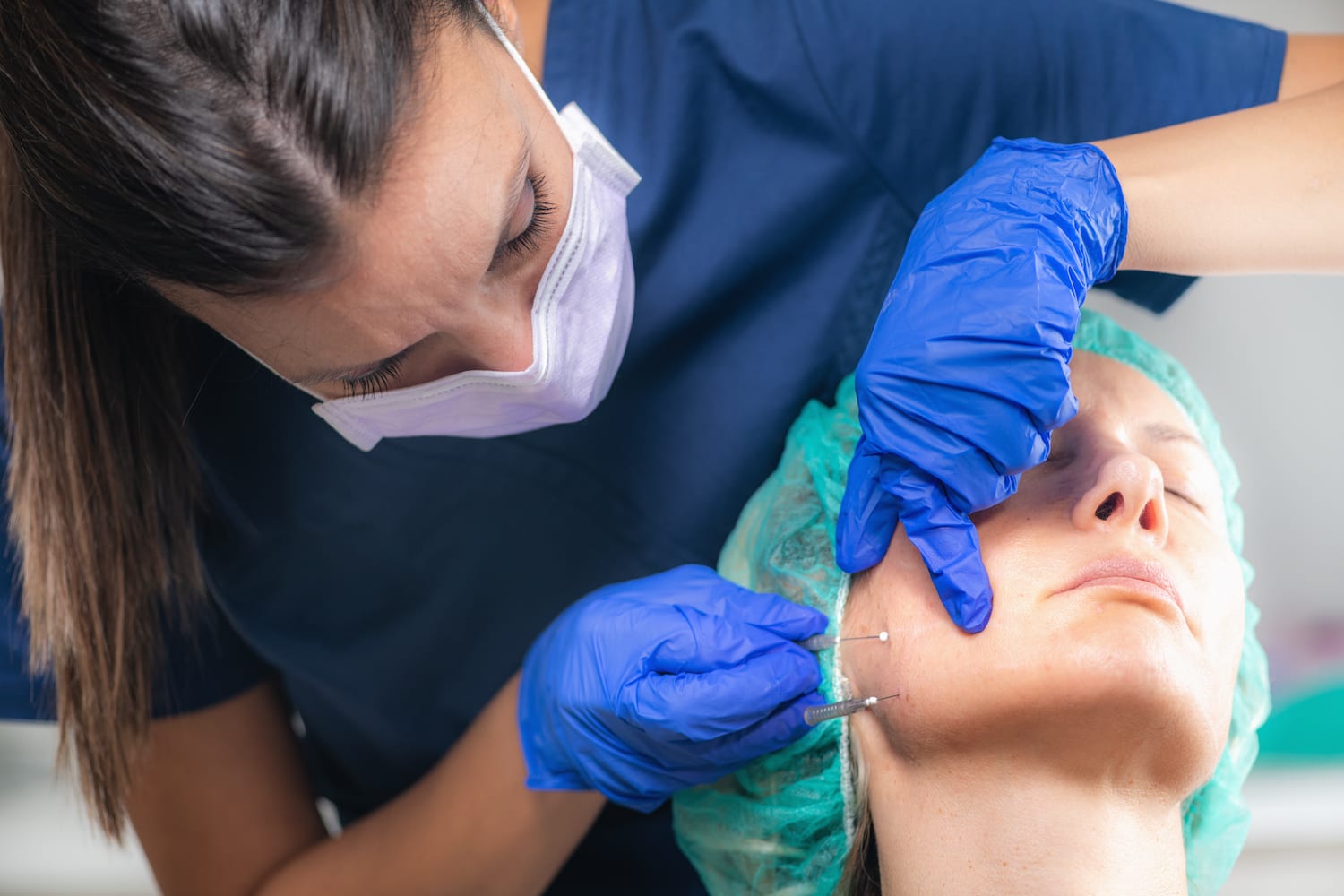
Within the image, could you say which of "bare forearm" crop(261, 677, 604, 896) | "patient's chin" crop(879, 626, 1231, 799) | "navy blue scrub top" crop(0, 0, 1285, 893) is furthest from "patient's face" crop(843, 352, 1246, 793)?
"bare forearm" crop(261, 677, 604, 896)

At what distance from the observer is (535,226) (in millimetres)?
961

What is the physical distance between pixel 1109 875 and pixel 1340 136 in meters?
0.68

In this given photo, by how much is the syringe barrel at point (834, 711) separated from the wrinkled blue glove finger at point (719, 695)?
0.12 ft

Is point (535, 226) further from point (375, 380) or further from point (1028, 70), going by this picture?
point (1028, 70)

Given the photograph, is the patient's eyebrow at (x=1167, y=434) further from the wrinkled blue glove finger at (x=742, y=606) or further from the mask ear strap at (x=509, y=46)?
the mask ear strap at (x=509, y=46)

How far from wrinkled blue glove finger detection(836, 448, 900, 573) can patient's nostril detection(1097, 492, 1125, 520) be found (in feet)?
0.56

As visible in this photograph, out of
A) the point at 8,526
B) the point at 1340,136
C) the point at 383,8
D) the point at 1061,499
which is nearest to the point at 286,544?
the point at 8,526

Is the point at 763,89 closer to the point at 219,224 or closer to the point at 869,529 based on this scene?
the point at 869,529

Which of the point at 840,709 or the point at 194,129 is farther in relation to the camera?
the point at 840,709

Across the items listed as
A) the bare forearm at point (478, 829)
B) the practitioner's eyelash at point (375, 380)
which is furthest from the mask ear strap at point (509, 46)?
the bare forearm at point (478, 829)

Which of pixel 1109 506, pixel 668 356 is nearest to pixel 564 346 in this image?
pixel 668 356

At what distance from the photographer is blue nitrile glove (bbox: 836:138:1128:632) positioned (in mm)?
838

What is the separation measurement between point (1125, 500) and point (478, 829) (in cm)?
78

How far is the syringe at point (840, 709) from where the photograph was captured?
0.91m
